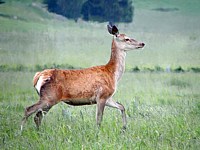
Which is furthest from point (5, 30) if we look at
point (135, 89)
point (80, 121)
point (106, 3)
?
point (80, 121)

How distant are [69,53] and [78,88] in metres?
1.71

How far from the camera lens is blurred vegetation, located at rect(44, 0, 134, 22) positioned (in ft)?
29.8

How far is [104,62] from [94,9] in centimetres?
95

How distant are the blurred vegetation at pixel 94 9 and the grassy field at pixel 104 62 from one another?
0.12 m

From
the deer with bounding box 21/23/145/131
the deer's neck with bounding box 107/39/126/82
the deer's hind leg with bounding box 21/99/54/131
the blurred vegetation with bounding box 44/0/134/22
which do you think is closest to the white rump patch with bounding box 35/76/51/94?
the deer with bounding box 21/23/145/131

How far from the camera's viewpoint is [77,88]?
7.04 meters

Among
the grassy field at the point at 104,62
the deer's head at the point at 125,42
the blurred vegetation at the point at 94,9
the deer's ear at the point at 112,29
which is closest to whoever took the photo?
the grassy field at the point at 104,62

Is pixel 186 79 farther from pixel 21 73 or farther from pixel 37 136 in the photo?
pixel 37 136

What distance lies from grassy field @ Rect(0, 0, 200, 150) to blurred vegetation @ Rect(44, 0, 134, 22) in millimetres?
115

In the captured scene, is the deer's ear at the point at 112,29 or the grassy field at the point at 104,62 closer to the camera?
the grassy field at the point at 104,62

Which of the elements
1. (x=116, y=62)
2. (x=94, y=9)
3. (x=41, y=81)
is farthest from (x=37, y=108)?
(x=94, y=9)

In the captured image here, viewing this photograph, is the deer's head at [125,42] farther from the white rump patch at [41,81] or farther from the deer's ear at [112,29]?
the white rump patch at [41,81]

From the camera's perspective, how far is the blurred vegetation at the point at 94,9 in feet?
29.8

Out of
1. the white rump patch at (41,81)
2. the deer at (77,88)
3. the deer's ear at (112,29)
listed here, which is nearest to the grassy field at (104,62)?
the deer at (77,88)
